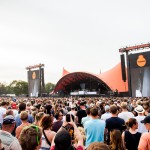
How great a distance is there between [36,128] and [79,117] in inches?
192

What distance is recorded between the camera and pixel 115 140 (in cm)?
395

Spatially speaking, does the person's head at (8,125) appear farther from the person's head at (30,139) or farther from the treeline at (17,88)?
the treeline at (17,88)

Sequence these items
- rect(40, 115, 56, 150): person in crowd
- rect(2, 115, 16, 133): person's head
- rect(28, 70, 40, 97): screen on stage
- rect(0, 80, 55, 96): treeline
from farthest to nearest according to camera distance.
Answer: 1. rect(0, 80, 55, 96): treeline
2. rect(28, 70, 40, 97): screen on stage
3. rect(40, 115, 56, 150): person in crowd
4. rect(2, 115, 16, 133): person's head

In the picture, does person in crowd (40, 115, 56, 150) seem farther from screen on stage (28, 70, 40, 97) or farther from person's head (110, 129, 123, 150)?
screen on stage (28, 70, 40, 97)

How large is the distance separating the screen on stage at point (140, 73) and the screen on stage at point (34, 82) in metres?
28.2

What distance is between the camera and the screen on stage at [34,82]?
2466 inches

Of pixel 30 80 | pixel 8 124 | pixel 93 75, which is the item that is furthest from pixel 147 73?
pixel 8 124

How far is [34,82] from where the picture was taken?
63812 millimetres

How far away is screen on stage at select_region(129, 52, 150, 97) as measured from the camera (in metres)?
39.2

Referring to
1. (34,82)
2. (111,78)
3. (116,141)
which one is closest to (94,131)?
(116,141)

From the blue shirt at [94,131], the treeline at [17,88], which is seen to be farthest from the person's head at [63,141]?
the treeline at [17,88]

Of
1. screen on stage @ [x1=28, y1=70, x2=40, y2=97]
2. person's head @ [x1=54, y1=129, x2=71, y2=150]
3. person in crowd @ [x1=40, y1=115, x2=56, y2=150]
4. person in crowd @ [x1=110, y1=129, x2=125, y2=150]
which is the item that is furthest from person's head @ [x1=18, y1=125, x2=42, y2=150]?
screen on stage @ [x1=28, y1=70, x2=40, y2=97]

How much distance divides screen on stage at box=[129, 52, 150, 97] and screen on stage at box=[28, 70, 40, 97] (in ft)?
92.4

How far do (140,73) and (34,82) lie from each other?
31220mm
